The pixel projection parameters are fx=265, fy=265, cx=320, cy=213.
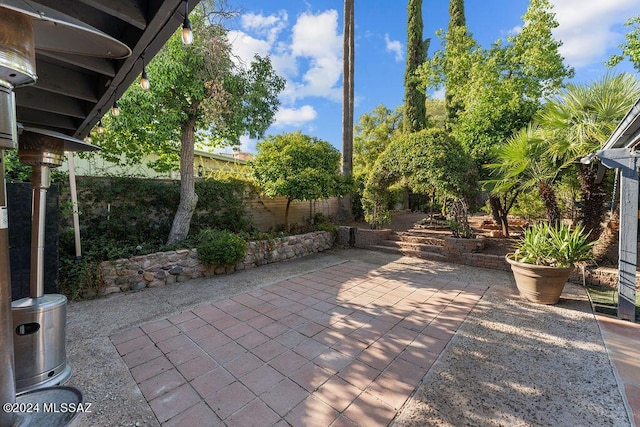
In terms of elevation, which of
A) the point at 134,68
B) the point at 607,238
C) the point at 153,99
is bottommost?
the point at 607,238

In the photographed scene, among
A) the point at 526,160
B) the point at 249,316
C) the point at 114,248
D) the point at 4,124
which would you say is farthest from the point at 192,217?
the point at 526,160

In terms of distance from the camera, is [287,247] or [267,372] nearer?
[267,372]

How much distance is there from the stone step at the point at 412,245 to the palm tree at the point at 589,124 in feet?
9.12

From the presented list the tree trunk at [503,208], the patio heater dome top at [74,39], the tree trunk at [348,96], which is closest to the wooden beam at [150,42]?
the patio heater dome top at [74,39]

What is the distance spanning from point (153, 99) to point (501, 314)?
6.43 metres

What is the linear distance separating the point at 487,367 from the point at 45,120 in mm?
5479

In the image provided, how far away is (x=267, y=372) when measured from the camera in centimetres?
237

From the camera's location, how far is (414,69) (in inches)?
506

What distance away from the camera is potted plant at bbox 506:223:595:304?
3711mm

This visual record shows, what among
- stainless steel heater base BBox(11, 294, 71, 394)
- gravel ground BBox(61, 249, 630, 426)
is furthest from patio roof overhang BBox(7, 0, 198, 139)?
gravel ground BBox(61, 249, 630, 426)

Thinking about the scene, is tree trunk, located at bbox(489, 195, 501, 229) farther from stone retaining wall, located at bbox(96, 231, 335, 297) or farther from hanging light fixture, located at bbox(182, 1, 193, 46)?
hanging light fixture, located at bbox(182, 1, 193, 46)

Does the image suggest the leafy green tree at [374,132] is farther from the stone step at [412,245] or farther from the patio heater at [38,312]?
the patio heater at [38,312]

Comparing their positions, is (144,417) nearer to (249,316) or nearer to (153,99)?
(249,316)

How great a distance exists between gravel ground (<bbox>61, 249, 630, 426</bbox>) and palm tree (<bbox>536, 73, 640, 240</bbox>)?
172 centimetres
